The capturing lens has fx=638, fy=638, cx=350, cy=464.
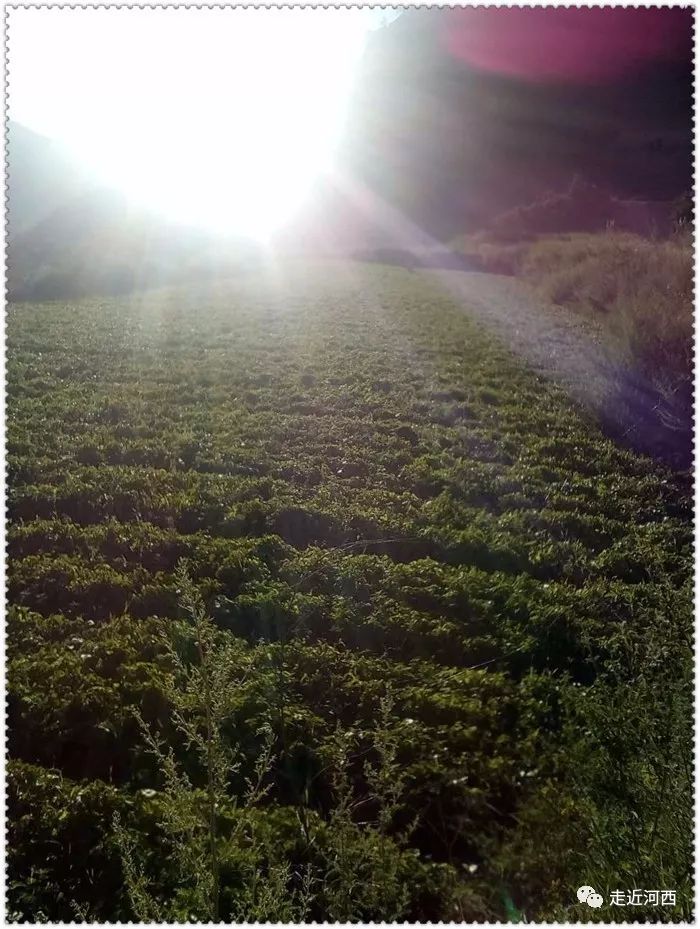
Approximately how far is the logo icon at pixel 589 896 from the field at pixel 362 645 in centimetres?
4

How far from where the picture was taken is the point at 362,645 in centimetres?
461

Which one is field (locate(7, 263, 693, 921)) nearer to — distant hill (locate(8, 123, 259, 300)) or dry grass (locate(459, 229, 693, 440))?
dry grass (locate(459, 229, 693, 440))

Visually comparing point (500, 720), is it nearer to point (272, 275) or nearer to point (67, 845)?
point (67, 845)

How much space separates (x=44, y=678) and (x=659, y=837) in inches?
148

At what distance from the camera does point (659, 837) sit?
2980 mm

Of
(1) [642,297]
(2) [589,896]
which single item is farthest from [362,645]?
(1) [642,297]

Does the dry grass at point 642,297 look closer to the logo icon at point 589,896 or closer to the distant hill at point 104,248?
the logo icon at point 589,896

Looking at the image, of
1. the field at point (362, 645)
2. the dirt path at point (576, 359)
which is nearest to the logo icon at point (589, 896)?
the field at point (362, 645)

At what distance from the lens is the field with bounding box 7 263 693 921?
10.1 ft

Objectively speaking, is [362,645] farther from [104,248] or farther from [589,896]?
[104,248]

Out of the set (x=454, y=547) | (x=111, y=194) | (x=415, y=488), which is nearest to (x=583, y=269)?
(x=415, y=488)

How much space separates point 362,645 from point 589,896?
2090 millimetres

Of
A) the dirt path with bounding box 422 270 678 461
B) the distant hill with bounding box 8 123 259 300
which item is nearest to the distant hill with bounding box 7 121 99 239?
the distant hill with bounding box 8 123 259 300

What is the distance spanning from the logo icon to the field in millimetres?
41
